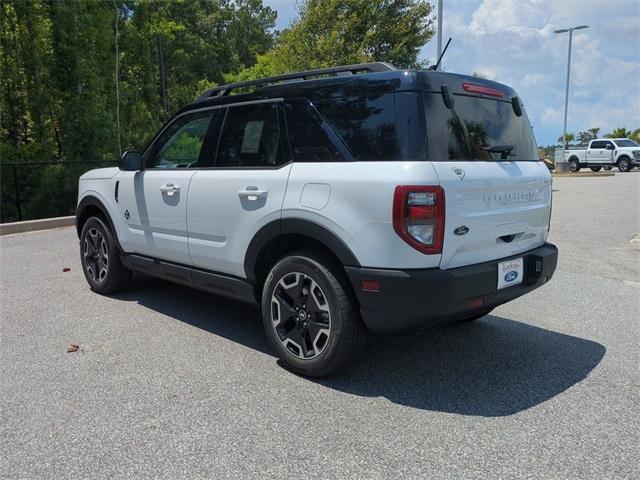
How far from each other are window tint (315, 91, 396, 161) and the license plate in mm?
1051

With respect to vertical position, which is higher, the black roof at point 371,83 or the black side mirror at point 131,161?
the black roof at point 371,83

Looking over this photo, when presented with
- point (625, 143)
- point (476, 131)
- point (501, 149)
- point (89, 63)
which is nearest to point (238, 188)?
point (476, 131)

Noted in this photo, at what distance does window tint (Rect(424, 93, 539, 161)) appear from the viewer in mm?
3244

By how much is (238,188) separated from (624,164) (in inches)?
1396

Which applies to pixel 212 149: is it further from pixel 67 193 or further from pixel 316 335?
pixel 67 193

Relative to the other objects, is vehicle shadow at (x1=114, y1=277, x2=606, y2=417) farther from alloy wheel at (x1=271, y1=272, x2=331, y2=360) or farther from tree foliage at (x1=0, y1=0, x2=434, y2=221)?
tree foliage at (x1=0, y1=0, x2=434, y2=221)

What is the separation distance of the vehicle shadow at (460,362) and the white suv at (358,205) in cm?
46

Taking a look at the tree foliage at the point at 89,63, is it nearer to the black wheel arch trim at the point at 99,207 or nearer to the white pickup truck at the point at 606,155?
the black wheel arch trim at the point at 99,207

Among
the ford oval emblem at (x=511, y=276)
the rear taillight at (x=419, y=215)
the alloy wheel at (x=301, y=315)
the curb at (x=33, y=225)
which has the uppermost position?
the rear taillight at (x=419, y=215)

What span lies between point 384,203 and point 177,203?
211cm

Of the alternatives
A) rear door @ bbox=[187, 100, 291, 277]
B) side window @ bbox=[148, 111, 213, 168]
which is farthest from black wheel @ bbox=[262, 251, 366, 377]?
side window @ bbox=[148, 111, 213, 168]

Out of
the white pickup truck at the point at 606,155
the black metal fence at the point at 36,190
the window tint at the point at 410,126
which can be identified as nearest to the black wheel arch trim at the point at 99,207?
the window tint at the point at 410,126

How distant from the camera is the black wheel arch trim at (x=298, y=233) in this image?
3271mm

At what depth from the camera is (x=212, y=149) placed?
171 inches
